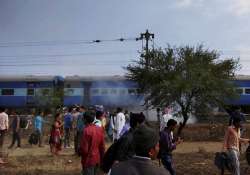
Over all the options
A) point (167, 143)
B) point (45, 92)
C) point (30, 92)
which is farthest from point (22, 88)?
point (167, 143)

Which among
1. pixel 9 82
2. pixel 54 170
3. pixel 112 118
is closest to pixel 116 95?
pixel 9 82

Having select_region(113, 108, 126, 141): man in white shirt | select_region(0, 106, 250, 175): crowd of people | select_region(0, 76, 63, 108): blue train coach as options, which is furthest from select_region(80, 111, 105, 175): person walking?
select_region(0, 76, 63, 108): blue train coach

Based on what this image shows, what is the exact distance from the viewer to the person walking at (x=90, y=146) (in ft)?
30.2

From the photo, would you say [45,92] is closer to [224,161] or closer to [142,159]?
A: [224,161]

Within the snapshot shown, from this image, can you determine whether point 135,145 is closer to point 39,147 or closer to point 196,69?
point 39,147

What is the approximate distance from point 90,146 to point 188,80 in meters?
19.6

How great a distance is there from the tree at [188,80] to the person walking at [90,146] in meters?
18.6

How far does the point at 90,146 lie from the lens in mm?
9227

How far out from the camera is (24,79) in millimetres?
47000

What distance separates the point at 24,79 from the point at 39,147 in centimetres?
2475

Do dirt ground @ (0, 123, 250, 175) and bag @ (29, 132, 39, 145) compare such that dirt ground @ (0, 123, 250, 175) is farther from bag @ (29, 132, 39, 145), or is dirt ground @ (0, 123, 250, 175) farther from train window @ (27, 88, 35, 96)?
train window @ (27, 88, 35, 96)

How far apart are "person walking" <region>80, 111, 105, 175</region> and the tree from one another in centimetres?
1855

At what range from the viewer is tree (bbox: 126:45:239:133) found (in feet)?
92.9

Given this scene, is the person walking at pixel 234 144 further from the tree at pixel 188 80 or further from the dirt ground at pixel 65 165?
the tree at pixel 188 80
